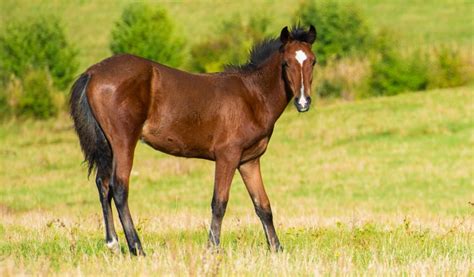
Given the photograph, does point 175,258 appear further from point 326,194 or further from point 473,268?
point 326,194

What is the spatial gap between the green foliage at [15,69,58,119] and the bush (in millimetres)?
6863

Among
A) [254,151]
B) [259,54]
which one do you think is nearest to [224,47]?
[259,54]

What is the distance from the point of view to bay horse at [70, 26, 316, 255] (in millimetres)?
→ 9469

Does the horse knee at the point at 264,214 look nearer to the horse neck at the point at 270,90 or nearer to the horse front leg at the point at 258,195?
the horse front leg at the point at 258,195

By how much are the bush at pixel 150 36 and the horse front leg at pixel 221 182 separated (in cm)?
4554

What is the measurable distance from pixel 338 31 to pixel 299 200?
34958 millimetres

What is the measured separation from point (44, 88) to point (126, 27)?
9010mm

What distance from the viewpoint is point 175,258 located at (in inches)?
314

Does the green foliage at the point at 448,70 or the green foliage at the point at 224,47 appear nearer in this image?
the green foliage at the point at 448,70

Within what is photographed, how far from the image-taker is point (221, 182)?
978 cm

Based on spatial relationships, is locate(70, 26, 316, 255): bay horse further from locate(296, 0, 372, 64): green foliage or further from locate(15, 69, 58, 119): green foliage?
locate(296, 0, 372, 64): green foliage

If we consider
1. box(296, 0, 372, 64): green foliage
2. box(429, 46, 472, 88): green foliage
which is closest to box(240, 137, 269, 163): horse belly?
box(429, 46, 472, 88): green foliage

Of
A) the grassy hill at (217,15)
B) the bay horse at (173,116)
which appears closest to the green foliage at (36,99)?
the grassy hill at (217,15)

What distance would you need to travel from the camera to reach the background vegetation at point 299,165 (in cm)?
895
